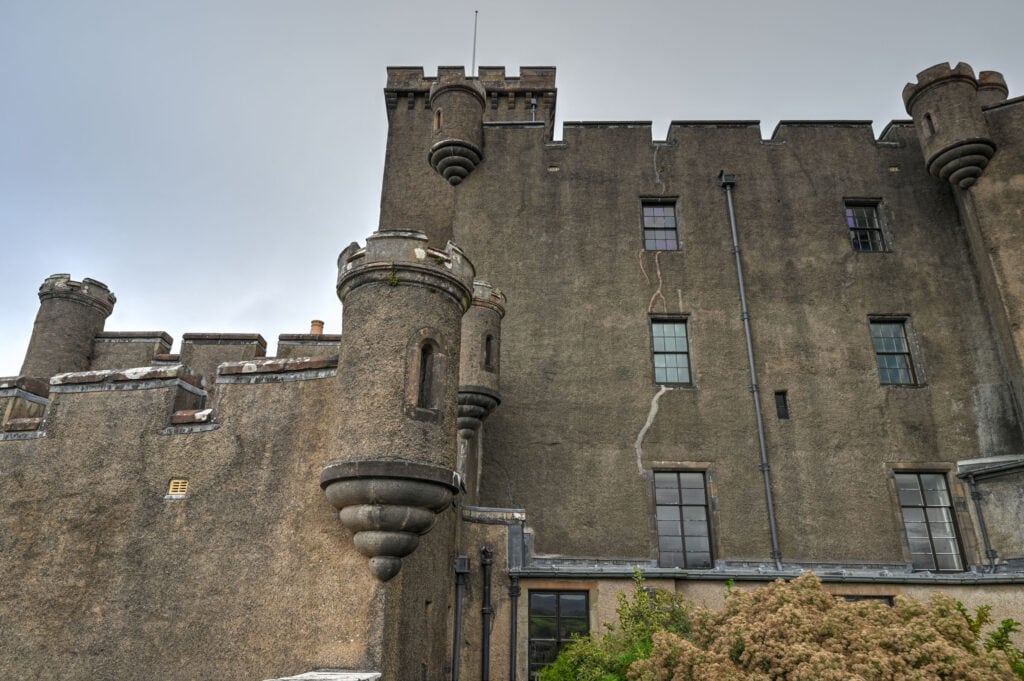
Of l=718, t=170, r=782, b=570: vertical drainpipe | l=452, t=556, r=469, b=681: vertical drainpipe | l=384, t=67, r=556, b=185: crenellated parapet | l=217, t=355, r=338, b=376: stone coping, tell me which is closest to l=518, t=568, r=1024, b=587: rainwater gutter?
l=452, t=556, r=469, b=681: vertical drainpipe

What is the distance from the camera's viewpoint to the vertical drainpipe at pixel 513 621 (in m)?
10.8

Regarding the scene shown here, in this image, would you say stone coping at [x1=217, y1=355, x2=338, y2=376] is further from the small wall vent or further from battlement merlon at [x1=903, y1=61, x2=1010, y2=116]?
battlement merlon at [x1=903, y1=61, x2=1010, y2=116]

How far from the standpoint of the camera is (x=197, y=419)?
8.63 m

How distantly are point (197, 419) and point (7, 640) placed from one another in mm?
3110

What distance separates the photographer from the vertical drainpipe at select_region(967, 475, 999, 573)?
1392 centimetres

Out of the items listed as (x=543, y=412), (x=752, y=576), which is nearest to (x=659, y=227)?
(x=543, y=412)

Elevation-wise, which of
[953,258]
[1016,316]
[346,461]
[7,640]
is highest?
[953,258]

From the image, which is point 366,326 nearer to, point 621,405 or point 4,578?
point 4,578

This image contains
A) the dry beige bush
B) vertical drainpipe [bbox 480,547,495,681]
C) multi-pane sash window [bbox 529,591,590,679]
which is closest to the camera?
the dry beige bush

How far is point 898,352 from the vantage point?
16062 millimetres

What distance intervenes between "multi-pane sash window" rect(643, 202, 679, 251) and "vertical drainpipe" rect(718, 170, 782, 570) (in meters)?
1.32

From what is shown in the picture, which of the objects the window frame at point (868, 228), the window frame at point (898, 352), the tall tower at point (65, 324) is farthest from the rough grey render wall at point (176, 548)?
the window frame at point (868, 228)

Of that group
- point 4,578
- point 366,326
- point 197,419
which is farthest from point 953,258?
point 4,578

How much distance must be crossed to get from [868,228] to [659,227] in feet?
16.4
